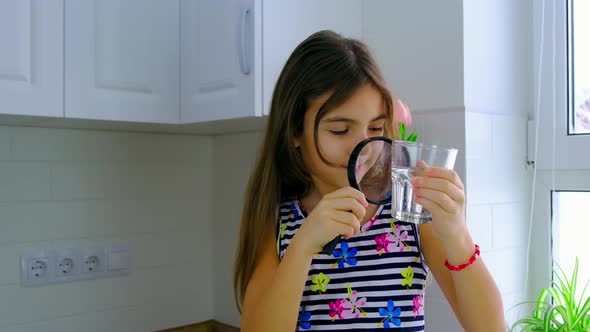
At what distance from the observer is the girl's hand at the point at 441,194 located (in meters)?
0.79

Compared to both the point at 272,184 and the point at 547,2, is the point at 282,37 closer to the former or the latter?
the point at 272,184

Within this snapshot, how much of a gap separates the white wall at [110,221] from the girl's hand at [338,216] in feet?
3.15

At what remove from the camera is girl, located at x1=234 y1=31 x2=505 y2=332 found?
2.86ft

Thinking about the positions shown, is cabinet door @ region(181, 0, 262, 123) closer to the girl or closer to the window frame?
the girl

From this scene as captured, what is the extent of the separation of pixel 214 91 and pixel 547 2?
81 centimetres

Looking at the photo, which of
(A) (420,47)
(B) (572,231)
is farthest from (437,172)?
(B) (572,231)

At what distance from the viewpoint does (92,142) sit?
1.61 meters

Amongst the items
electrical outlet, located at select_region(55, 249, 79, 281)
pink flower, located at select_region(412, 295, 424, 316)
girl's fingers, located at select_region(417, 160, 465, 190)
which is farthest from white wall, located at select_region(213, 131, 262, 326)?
girl's fingers, located at select_region(417, 160, 465, 190)

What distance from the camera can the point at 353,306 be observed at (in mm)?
1004

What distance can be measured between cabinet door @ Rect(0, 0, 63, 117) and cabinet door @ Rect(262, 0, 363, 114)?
0.46 m

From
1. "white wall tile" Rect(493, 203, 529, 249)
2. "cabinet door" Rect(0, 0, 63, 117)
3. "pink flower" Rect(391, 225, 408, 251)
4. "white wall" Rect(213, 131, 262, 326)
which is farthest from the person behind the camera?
"white wall" Rect(213, 131, 262, 326)

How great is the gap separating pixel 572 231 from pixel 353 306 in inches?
24.9

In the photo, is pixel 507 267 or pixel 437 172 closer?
pixel 437 172

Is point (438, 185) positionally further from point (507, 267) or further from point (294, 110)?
point (507, 267)
